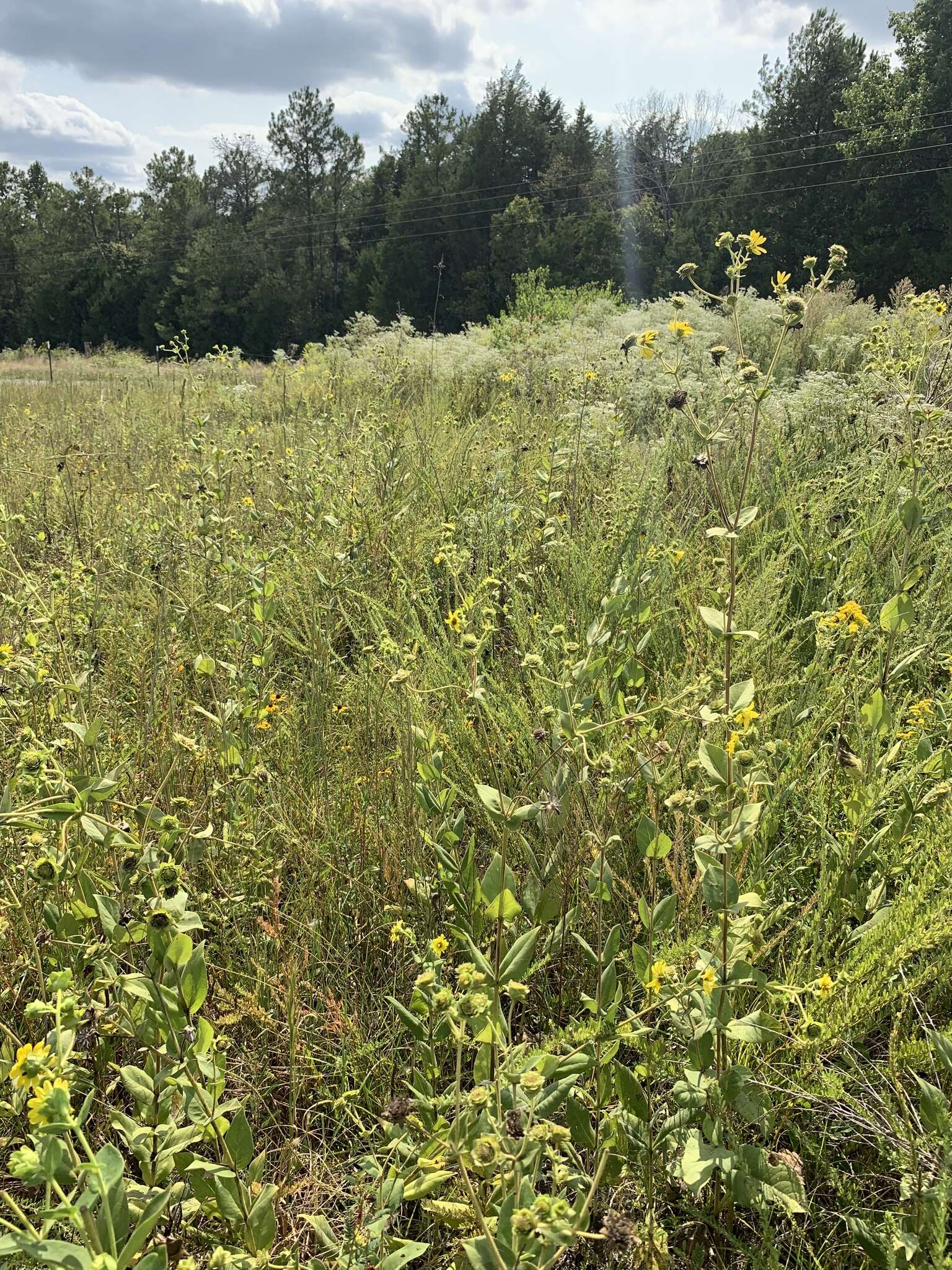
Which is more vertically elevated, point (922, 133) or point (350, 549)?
point (922, 133)

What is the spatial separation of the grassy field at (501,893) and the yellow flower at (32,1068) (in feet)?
0.06

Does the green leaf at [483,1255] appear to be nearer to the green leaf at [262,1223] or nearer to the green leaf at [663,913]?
the green leaf at [262,1223]

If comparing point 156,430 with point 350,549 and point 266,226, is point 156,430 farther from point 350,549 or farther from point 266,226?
point 266,226

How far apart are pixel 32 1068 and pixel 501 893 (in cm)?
63

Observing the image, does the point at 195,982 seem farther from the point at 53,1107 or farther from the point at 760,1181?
the point at 760,1181

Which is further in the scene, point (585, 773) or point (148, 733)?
point (148, 733)

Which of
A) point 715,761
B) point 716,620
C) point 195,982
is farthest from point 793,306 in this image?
point 195,982

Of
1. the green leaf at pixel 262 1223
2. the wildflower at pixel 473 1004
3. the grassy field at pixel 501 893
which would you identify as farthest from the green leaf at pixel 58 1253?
the wildflower at pixel 473 1004

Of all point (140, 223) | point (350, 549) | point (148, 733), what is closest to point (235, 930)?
point (148, 733)

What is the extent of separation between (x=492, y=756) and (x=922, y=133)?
28.0 metres

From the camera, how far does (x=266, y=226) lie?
111 ft

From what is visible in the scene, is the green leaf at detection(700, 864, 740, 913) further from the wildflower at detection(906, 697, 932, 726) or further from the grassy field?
the wildflower at detection(906, 697, 932, 726)

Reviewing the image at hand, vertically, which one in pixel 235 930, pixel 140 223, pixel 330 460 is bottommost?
pixel 235 930

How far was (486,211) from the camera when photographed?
29.0m
